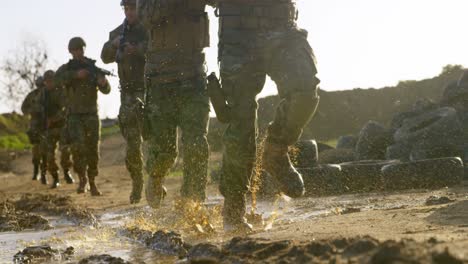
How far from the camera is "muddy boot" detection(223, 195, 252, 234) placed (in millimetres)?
4480

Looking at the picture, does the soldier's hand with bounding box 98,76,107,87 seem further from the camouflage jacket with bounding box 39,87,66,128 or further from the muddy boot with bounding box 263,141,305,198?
the muddy boot with bounding box 263,141,305,198

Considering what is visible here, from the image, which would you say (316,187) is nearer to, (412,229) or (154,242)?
(154,242)

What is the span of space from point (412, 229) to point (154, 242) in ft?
5.39

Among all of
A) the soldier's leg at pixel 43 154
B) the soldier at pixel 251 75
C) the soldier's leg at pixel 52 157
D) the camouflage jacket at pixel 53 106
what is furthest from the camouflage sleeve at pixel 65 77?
the soldier at pixel 251 75

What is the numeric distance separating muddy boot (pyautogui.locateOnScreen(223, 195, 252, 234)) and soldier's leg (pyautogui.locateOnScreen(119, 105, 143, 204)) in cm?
367

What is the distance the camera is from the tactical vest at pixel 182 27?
600cm

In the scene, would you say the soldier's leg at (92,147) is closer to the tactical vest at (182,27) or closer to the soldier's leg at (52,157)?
the soldier's leg at (52,157)

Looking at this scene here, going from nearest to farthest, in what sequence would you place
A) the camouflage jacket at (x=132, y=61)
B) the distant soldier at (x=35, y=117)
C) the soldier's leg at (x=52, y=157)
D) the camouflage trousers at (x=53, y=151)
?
the camouflage jacket at (x=132, y=61) < the camouflage trousers at (x=53, y=151) < the soldier's leg at (x=52, y=157) < the distant soldier at (x=35, y=117)

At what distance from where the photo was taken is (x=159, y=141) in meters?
6.21

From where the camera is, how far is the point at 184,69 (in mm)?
6020

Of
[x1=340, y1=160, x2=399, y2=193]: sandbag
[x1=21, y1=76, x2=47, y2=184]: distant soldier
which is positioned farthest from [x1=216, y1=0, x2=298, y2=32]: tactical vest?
[x1=21, y1=76, x2=47, y2=184]: distant soldier

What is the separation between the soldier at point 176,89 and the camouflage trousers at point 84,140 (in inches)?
165

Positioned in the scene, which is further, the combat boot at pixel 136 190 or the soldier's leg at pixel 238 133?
the combat boot at pixel 136 190

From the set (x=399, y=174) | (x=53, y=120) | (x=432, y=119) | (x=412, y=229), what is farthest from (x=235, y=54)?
(x=53, y=120)
